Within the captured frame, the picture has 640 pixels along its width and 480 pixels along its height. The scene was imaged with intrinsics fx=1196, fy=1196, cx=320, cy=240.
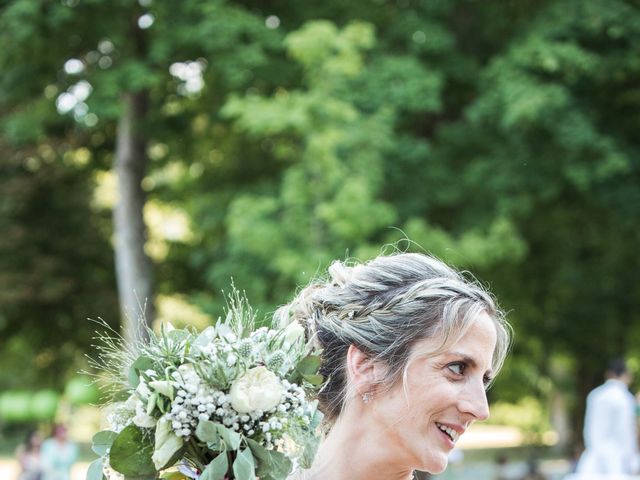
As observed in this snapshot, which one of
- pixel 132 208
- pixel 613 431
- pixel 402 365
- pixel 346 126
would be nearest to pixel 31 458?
pixel 346 126

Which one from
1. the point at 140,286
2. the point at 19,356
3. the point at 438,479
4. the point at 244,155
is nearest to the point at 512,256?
the point at 438,479

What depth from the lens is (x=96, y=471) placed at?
2.84 metres

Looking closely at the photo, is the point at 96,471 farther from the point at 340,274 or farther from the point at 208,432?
the point at 340,274

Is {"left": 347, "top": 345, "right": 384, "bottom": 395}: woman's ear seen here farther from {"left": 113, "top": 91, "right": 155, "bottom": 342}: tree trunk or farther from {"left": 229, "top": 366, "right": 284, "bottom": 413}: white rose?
{"left": 113, "top": 91, "right": 155, "bottom": 342}: tree trunk

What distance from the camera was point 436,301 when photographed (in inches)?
→ 110

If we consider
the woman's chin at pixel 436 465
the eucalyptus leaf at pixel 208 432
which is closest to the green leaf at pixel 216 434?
the eucalyptus leaf at pixel 208 432

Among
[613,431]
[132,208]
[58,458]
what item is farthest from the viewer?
[132,208]

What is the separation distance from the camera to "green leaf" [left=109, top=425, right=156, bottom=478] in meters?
2.77

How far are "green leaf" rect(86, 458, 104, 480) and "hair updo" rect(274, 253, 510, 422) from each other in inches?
22.2

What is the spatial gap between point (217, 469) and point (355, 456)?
1.13 ft

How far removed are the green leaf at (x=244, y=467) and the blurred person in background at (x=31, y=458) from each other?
11519 millimetres

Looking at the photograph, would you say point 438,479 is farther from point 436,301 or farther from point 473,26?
point 436,301

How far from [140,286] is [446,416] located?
52.6 ft

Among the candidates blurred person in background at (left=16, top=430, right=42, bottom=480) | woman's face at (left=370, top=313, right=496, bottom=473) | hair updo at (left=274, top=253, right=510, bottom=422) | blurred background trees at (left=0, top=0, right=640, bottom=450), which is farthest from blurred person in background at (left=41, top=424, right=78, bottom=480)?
woman's face at (left=370, top=313, right=496, bottom=473)
